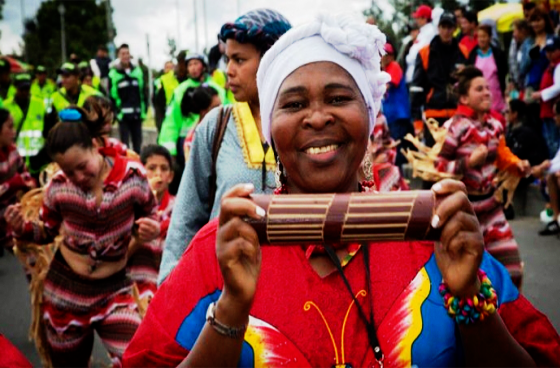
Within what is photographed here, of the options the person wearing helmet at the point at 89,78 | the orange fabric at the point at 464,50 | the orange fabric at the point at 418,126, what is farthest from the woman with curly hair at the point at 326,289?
the person wearing helmet at the point at 89,78

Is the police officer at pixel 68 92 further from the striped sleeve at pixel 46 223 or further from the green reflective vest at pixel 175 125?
the striped sleeve at pixel 46 223

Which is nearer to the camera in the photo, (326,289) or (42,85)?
(326,289)

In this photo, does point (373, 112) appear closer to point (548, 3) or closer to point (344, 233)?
point (344, 233)

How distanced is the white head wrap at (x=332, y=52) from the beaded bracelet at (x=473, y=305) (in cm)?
63

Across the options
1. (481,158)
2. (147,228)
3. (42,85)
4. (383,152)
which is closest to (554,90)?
(383,152)

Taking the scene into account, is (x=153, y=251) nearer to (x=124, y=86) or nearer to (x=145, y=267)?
(x=145, y=267)

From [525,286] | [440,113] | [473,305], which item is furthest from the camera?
[440,113]

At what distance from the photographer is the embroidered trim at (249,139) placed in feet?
11.6

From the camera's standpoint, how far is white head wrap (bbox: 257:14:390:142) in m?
2.20

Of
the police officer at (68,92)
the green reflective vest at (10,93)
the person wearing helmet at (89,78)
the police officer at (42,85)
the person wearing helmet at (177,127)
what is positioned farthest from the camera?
the person wearing helmet at (89,78)

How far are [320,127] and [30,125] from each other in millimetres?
12502

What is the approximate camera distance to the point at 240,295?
184 centimetres

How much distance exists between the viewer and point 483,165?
6285 mm

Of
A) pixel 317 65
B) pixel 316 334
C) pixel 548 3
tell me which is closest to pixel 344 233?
pixel 316 334
